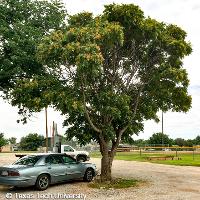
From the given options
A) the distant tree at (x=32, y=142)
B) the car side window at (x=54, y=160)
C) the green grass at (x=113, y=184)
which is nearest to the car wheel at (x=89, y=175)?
the green grass at (x=113, y=184)

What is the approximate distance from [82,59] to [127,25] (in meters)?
4.02

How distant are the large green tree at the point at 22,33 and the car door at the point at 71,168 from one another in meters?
5.60

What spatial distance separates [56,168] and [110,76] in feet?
17.8

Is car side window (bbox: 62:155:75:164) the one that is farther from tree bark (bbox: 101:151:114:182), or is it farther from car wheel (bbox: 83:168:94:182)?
tree bark (bbox: 101:151:114:182)

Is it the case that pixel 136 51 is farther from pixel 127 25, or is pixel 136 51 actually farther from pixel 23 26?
pixel 23 26

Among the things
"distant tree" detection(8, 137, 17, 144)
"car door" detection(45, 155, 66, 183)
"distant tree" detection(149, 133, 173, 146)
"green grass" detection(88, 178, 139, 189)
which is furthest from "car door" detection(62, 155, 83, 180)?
"distant tree" detection(8, 137, 17, 144)

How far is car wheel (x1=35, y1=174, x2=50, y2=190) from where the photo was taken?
16.1m

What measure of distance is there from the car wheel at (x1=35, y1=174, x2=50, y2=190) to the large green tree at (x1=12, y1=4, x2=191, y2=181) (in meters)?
3.01

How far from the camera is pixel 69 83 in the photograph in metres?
18.8

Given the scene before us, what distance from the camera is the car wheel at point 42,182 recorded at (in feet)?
52.7

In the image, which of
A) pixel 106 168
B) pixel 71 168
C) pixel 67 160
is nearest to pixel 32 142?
pixel 106 168

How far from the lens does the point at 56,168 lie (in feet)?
56.1

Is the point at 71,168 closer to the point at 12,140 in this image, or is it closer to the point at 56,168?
the point at 56,168

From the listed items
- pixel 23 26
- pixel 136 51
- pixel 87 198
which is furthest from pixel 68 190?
pixel 23 26
